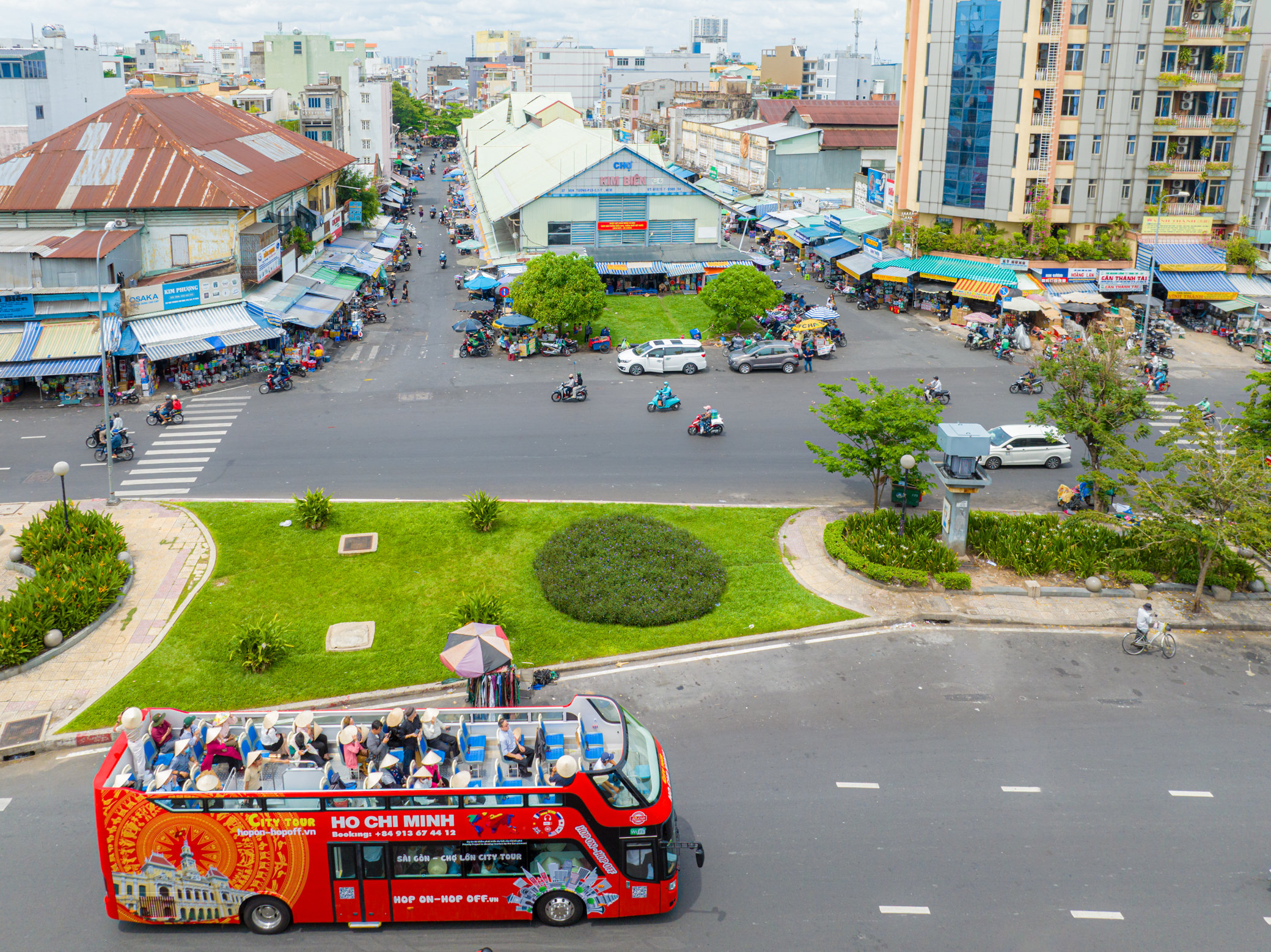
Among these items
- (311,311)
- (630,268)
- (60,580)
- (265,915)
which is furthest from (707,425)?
(630,268)

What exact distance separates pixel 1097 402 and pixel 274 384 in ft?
107

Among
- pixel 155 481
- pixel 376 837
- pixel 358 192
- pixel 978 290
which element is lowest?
pixel 155 481

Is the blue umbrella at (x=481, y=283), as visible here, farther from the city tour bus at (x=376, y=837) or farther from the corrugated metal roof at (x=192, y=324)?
the city tour bus at (x=376, y=837)

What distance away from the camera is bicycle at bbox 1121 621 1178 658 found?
24328mm

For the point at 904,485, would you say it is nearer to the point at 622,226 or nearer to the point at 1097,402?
the point at 1097,402

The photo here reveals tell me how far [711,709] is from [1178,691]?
10.5 m

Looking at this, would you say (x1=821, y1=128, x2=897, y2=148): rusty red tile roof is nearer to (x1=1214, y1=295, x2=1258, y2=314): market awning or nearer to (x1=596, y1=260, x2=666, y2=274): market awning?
(x1=596, y1=260, x2=666, y2=274): market awning

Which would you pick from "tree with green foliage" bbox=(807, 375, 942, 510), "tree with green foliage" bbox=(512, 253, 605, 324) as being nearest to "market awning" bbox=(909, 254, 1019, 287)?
"tree with green foliage" bbox=(512, 253, 605, 324)

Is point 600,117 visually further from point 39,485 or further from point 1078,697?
point 1078,697

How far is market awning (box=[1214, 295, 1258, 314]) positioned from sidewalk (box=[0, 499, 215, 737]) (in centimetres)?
5229

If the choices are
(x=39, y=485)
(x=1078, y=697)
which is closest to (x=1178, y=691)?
(x=1078, y=697)

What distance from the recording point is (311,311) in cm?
5206

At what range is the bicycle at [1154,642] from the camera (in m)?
24.3

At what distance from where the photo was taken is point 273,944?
15.1 meters
